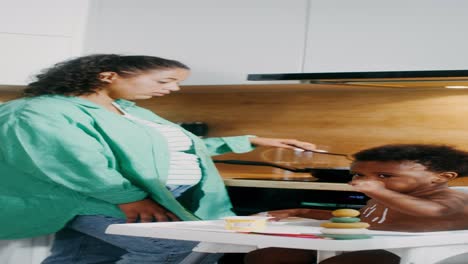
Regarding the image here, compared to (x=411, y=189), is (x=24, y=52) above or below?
above

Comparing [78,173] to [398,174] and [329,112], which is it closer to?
[329,112]

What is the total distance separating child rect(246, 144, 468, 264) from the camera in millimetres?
2859

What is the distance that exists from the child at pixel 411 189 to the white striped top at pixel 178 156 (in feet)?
1.51

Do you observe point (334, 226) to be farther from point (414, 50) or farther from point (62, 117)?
point (62, 117)

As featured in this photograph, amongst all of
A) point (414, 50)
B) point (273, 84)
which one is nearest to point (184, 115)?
point (273, 84)

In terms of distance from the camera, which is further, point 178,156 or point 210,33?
point 178,156

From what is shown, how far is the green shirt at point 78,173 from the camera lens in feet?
10.3

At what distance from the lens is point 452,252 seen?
2.00 metres

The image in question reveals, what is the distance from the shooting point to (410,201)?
2.92 metres

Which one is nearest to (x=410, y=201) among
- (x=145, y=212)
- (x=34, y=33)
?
(x=145, y=212)

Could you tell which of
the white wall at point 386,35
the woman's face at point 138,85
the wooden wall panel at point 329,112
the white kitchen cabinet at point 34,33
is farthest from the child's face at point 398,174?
the white kitchen cabinet at point 34,33

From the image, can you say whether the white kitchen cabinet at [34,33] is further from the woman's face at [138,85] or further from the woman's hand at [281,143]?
the woman's hand at [281,143]

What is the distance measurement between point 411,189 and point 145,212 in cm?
112

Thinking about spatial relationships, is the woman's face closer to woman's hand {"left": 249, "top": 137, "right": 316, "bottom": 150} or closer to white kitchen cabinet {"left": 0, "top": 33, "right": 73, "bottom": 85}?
white kitchen cabinet {"left": 0, "top": 33, "right": 73, "bottom": 85}
